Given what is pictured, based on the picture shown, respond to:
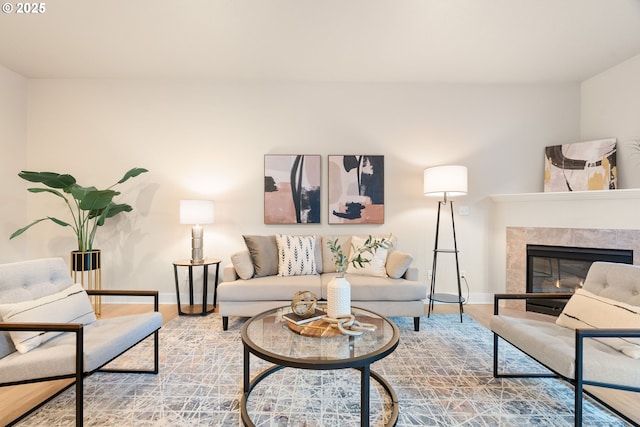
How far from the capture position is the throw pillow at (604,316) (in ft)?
5.02

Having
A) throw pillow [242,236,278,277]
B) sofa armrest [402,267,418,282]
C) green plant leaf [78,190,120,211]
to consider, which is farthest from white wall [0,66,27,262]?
sofa armrest [402,267,418,282]

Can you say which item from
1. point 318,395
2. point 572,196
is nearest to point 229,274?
point 318,395

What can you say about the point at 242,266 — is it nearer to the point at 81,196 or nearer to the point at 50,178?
the point at 81,196

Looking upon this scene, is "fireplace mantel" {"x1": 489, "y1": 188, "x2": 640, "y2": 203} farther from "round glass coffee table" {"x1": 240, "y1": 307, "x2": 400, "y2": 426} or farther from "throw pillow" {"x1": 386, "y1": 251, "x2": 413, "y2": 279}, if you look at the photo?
"round glass coffee table" {"x1": 240, "y1": 307, "x2": 400, "y2": 426}

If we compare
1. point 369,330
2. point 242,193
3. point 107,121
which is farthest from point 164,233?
point 369,330

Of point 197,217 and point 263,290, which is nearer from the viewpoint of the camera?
point 263,290

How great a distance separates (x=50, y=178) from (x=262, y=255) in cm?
238

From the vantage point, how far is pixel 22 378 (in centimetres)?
140

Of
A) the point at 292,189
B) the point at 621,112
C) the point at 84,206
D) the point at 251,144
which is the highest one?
the point at 621,112

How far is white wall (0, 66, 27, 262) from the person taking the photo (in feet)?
11.4

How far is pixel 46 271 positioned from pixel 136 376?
3.01ft

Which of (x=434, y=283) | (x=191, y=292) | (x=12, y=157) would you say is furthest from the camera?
(x=434, y=283)

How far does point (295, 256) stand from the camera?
127 inches

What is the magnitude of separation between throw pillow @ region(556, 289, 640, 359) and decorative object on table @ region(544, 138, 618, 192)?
7.01ft
